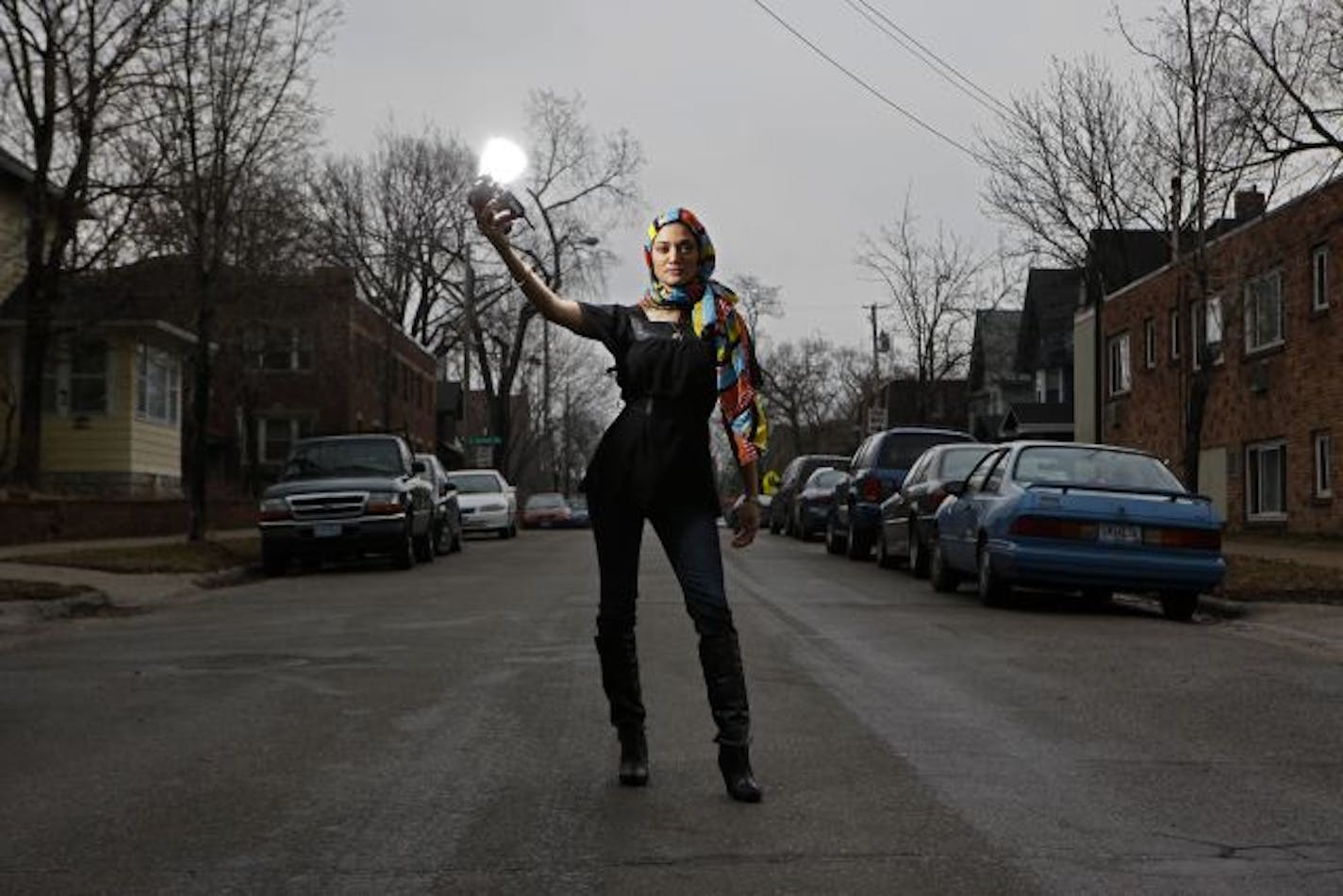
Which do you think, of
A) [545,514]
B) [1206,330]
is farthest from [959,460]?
[545,514]

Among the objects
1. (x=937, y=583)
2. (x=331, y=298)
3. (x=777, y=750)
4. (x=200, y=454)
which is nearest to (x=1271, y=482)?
(x=937, y=583)

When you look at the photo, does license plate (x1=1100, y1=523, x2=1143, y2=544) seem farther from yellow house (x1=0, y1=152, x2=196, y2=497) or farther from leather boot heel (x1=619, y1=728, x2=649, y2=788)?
yellow house (x1=0, y1=152, x2=196, y2=497)

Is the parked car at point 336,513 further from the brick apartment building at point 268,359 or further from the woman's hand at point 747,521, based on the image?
the woman's hand at point 747,521

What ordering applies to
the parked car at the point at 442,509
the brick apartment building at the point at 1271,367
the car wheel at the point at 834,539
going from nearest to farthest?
the car wheel at the point at 834,539 < the parked car at the point at 442,509 < the brick apartment building at the point at 1271,367

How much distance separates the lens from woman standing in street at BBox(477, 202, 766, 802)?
538 centimetres

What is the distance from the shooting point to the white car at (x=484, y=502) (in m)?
33.6

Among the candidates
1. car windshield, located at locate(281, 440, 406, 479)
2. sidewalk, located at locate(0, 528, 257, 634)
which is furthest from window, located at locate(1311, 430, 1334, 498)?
sidewalk, located at locate(0, 528, 257, 634)

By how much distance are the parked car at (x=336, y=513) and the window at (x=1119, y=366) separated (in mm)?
22142

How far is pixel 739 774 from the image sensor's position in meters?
5.43

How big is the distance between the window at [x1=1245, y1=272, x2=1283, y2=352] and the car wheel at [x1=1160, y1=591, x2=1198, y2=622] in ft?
49.3

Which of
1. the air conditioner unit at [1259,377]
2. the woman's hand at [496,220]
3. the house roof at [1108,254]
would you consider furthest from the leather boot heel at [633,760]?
the air conditioner unit at [1259,377]

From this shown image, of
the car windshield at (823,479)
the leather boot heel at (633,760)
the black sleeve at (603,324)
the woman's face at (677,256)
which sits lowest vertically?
the leather boot heel at (633,760)

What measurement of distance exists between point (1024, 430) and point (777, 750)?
47.4 m

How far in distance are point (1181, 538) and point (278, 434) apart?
142 feet
